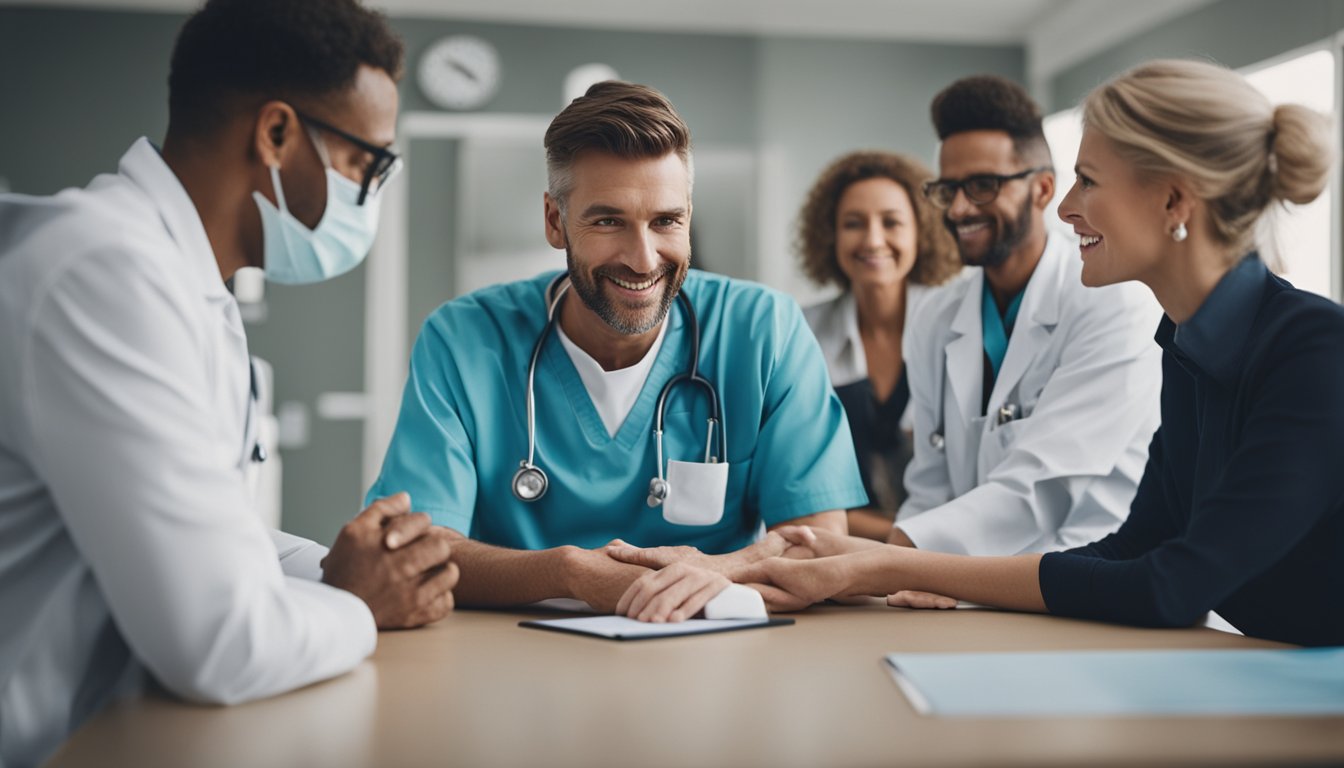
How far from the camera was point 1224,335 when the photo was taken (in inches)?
52.6

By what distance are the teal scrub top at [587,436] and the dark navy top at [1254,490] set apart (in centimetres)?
49

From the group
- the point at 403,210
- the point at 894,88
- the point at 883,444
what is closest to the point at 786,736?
the point at 883,444

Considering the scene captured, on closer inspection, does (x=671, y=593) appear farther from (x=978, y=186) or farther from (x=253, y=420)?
(x=978, y=186)

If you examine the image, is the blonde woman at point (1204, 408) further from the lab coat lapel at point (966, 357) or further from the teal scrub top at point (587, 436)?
the lab coat lapel at point (966, 357)

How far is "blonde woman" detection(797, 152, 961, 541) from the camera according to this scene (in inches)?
111

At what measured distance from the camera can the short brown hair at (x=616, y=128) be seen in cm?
171

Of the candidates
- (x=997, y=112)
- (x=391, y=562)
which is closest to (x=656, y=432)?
(x=391, y=562)

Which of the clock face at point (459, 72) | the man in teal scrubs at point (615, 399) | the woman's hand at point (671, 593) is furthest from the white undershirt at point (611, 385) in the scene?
the clock face at point (459, 72)

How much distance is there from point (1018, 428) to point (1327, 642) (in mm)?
A: 934

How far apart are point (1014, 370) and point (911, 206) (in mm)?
944

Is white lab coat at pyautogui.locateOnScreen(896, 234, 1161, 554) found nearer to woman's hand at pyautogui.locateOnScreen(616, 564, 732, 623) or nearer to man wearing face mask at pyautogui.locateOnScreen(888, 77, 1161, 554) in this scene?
man wearing face mask at pyautogui.locateOnScreen(888, 77, 1161, 554)

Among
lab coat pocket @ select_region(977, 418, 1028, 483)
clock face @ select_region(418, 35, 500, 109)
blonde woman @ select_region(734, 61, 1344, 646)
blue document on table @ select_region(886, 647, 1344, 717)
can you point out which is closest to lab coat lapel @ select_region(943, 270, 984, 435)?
lab coat pocket @ select_region(977, 418, 1028, 483)

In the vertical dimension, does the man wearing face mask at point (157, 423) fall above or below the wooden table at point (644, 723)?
above

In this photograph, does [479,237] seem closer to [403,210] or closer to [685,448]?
[403,210]
